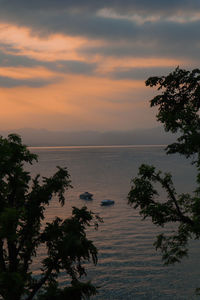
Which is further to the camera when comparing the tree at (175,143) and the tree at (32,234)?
the tree at (175,143)

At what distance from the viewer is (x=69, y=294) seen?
36.1 ft

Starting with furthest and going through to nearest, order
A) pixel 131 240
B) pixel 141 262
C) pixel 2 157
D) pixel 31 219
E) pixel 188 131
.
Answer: pixel 131 240 < pixel 141 262 < pixel 188 131 < pixel 31 219 < pixel 2 157

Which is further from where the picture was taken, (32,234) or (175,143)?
(175,143)

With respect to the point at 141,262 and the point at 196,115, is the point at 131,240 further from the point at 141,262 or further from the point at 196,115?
the point at 196,115

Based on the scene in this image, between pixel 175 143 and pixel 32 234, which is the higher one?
pixel 175 143

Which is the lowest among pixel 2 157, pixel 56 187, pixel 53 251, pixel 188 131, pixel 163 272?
pixel 163 272

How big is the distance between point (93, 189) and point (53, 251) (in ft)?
414

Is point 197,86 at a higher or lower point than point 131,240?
higher

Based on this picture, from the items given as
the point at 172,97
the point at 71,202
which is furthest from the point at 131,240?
the point at 172,97

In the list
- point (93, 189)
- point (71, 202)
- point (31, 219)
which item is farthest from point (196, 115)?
point (93, 189)

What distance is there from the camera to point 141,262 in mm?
51344

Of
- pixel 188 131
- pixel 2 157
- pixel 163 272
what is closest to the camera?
pixel 2 157

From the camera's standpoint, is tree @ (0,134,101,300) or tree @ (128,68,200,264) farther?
tree @ (128,68,200,264)

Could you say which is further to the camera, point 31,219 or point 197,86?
point 197,86
